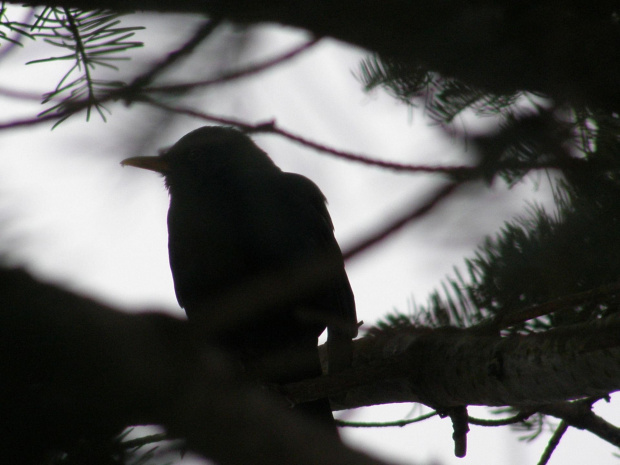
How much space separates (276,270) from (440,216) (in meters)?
2.41

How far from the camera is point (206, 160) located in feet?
13.6

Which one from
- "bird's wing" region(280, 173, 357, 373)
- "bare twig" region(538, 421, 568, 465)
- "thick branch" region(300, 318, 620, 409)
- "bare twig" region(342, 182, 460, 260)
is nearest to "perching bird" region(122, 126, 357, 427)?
"bird's wing" region(280, 173, 357, 373)

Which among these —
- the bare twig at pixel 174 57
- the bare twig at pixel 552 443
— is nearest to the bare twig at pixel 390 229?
the bare twig at pixel 174 57

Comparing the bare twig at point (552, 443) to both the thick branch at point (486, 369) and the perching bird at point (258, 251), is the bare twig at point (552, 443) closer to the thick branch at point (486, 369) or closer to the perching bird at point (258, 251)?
the thick branch at point (486, 369)

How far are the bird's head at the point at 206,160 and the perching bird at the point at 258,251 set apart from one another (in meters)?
0.01

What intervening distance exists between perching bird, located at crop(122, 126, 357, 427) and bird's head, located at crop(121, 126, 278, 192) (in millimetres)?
11

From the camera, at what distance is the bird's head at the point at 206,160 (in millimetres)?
4016

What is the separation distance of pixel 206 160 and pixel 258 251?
1096 mm

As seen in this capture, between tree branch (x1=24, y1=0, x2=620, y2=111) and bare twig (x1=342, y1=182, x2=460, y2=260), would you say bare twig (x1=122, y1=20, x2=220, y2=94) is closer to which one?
tree branch (x1=24, y1=0, x2=620, y2=111)

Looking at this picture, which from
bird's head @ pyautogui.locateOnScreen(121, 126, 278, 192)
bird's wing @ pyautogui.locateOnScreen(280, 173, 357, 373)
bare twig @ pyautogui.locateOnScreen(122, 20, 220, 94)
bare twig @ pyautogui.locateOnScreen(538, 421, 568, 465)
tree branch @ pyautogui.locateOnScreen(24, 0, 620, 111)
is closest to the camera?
tree branch @ pyautogui.locateOnScreen(24, 0, 620, 111)

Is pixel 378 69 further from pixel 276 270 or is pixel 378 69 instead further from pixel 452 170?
pixel 276 270

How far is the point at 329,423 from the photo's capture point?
3.00m

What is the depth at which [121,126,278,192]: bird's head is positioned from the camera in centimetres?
402

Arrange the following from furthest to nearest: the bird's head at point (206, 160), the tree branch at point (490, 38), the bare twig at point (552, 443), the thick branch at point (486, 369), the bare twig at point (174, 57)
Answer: the bird's head at point (206, 160) → the bare twig at point (552, 443) → the thick branch at point (486, 369) → the bare twig at point (174, 57) → the tree branch at point (490, 38)
